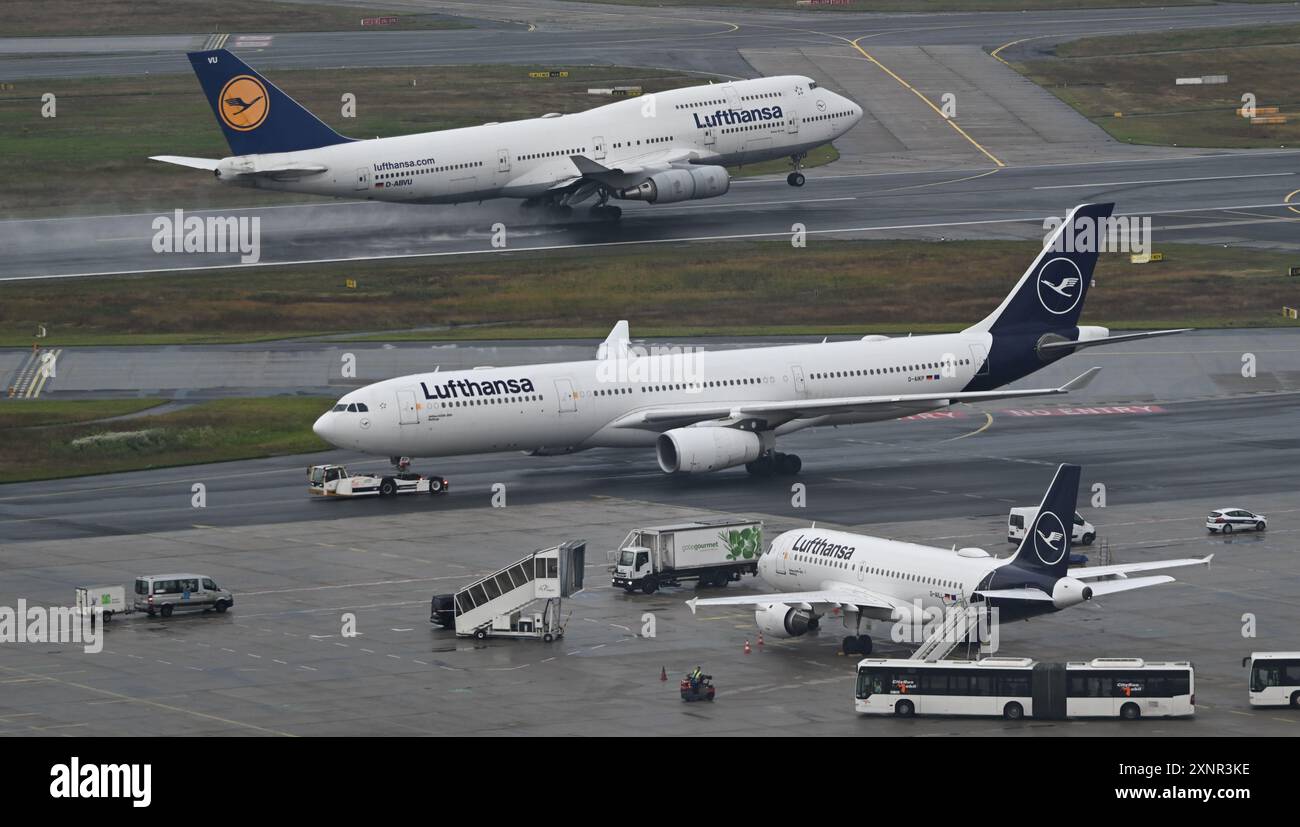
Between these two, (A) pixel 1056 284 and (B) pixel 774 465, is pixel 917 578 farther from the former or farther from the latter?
(A) pixel 1056 284

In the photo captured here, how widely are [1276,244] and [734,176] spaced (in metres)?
42.9

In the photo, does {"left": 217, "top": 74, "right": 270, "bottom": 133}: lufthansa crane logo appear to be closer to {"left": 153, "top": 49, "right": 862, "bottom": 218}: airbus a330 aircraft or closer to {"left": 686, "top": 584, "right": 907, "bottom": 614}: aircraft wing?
{"left": 153, "top": 49, "right": 862, "bottom": 218}: airbus a330 aircraft

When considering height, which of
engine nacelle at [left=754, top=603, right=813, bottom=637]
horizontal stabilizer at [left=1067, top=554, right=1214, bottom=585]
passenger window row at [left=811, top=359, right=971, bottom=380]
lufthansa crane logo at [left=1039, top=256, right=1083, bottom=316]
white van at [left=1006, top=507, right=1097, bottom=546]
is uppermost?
lufthansa crane logo at [left=1039, top=256, right=1083, bottom=316]

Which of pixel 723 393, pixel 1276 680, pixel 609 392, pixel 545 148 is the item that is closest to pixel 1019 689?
pixel 1276 680

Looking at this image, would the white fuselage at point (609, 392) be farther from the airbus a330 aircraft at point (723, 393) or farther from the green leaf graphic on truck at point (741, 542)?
the green leaf graphic on truck at point (741, 542)

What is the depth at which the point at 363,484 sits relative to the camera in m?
91.5

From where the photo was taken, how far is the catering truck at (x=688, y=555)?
75438 mm

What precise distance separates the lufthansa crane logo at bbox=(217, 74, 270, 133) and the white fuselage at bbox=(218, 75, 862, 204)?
233 centimetres

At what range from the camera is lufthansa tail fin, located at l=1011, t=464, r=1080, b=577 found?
63812 mm

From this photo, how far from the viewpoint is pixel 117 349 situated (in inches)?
4702

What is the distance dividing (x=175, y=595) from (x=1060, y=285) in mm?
47304

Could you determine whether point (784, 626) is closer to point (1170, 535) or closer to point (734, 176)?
point (1170, 535)

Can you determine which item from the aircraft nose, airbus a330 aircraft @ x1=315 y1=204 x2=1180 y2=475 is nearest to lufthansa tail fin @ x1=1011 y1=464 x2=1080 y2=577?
airbus a330 aircraft @ x1=315 y1=204 x2=1180 y2=475
